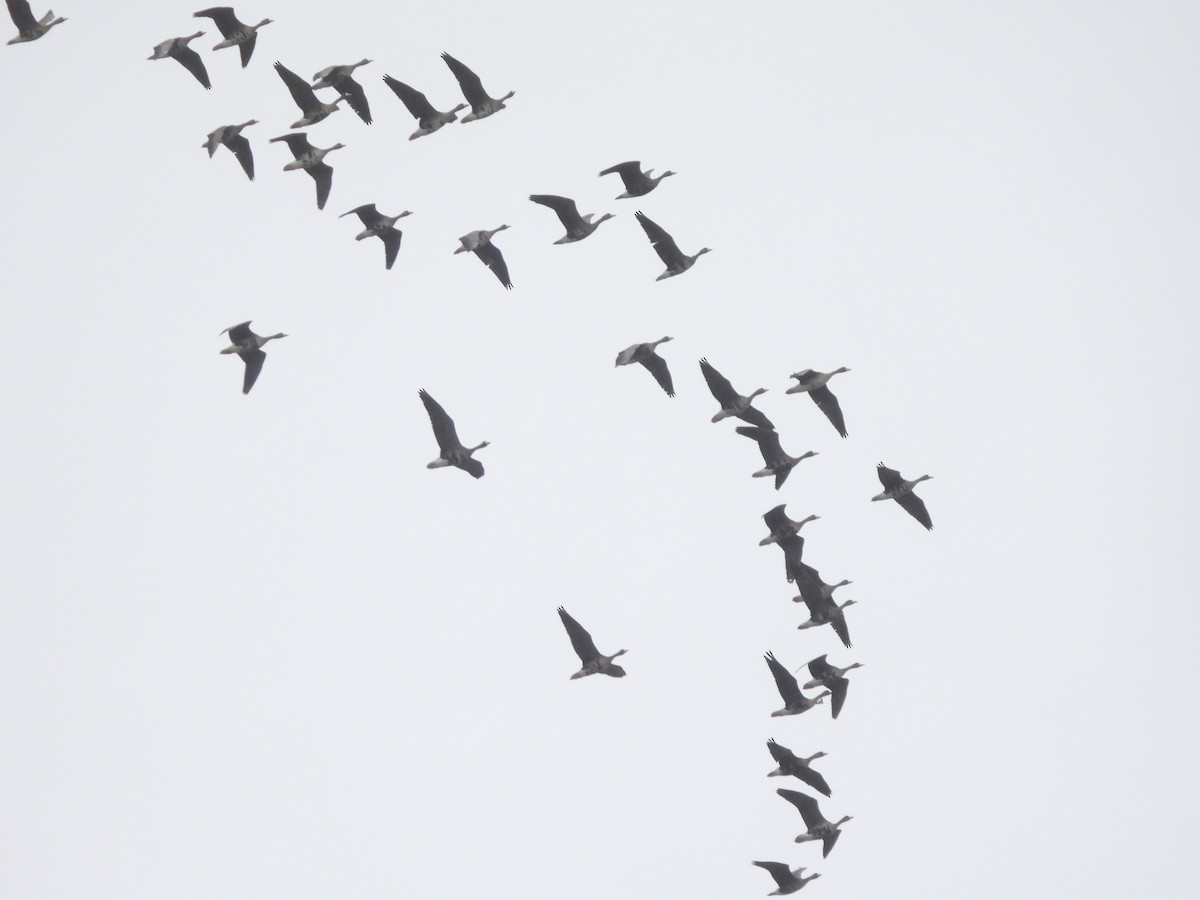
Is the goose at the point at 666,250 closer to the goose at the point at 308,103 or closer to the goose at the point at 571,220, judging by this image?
the goose at the point at 571,220

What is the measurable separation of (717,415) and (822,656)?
5.94m

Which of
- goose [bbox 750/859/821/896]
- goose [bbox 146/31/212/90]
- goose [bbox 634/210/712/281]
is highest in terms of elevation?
goose [bbox 146/31/212/90]

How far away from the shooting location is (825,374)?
50125 mm

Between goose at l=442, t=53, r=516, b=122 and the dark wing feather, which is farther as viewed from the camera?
the dark wing feather

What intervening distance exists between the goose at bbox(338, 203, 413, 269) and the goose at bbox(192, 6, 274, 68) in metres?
4.36

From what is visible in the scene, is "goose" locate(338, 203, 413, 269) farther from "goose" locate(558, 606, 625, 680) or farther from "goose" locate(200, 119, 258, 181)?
"goose" locate(558, 606, 625, 680)

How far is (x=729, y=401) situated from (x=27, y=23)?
17.8 m

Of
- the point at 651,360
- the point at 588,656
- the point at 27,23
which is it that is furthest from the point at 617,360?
the point at 27,23

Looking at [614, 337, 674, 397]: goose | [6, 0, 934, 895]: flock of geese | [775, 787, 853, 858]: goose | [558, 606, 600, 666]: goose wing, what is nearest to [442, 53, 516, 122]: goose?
[6, 0, 934, 895]: flock of geese

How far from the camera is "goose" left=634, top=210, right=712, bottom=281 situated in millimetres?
48531

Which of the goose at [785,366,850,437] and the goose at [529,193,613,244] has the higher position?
the goose at [529,193,613,244]

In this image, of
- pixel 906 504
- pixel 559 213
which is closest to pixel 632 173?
pixel 559 213

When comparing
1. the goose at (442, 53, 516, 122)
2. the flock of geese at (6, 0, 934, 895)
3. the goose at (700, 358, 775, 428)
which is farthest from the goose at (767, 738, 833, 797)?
the goose at (442, 53, 516, 122)

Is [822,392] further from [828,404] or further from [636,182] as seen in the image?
[636,182]
